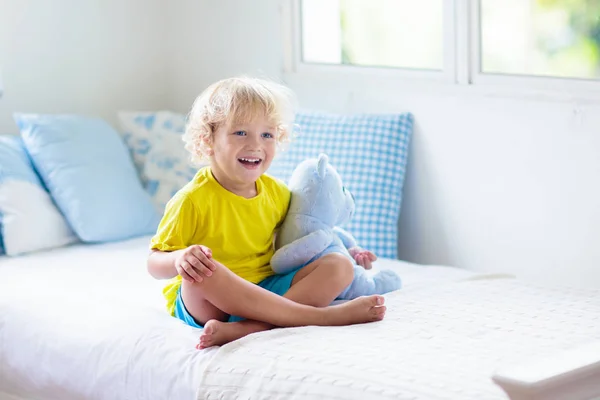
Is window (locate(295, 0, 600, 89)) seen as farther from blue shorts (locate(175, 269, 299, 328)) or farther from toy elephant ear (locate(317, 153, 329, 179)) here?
blue shorts (locate(175, 269, 299, 328))

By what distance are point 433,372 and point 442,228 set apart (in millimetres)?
1092

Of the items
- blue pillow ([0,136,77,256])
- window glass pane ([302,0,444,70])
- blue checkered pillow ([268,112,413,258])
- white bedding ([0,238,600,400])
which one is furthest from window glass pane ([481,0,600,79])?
blue pillow ([0,136,77,256])

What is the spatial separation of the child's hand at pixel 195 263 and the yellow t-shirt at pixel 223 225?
0.11 meters

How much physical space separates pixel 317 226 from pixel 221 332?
1.16 feet

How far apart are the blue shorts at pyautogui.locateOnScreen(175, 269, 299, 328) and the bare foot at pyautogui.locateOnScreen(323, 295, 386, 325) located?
146mm

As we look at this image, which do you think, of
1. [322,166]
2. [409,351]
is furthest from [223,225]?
[409,351]

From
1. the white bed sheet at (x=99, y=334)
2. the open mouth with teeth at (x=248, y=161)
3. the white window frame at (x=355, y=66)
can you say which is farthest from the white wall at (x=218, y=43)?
the open mouth with teeth at (x=248, y=161)

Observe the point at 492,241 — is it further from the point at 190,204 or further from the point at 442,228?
the point at 190,204

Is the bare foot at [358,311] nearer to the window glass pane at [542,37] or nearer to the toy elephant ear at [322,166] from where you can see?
the toy elephant ear at [322,166]

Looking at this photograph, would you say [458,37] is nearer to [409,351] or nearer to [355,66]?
[355,66]

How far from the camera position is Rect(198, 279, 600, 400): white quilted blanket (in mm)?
1534

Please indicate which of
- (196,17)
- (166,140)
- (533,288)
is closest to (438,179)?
(533,288)

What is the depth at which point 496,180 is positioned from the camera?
→ 246cm

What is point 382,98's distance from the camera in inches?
107
